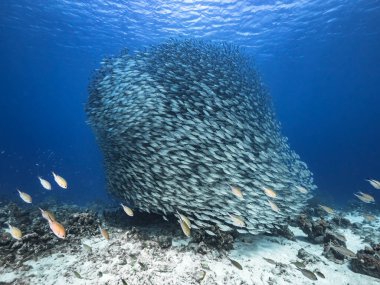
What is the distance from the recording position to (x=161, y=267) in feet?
21.2

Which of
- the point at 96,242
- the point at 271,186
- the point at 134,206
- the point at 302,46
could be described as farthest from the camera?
the point at 302,46

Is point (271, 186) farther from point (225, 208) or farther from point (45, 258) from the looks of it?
point (45, 258)

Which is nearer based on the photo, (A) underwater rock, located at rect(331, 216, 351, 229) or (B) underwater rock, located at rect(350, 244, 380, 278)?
(B) underwater rock, located at rect(350, 244, 380, 278)

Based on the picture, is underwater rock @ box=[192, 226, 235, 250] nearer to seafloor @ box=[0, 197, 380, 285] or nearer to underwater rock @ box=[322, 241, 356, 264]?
seafloor @ box=[0, 197, 380, 285]

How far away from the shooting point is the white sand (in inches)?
240

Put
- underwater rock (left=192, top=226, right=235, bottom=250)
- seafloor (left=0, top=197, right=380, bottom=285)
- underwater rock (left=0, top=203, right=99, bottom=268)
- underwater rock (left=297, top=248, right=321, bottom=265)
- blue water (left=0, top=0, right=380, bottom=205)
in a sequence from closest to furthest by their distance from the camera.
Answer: seafloor (left=0, top=197, right=380, bottom=285) < underwater rock (left=0, top=203, right=99, bottom=268) < underwater rock (left=192, top=226, right=235, bottom=250) < underwater rock (left=297, top=248, right=321, bottom=265) < blue water (left=0, top=0, right=380, bottom=205)

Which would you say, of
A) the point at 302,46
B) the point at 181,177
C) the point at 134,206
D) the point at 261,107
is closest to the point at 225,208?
the point at 181,177

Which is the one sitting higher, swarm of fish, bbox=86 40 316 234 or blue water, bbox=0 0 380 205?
blue water, bbox=0 0 380 205

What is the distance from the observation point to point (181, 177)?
26.2 feet

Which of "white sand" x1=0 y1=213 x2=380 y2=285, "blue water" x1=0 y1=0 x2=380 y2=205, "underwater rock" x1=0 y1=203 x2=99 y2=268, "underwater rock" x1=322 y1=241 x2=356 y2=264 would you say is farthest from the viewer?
"blue water" x1=0 y1=0 x2=380 y2=205

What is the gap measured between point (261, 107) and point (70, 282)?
9.48 metres

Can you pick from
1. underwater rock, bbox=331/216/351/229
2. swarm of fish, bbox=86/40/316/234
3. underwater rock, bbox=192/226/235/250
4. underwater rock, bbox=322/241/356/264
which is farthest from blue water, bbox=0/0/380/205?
underwater rock, bbox=192/226/235/250

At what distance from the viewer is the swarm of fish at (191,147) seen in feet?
26.0

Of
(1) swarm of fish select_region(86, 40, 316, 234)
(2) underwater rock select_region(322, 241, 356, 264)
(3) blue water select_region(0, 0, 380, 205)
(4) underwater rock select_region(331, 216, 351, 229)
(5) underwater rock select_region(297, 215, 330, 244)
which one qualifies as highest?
(3) blue water select_region(0, 0, 380, 205)
